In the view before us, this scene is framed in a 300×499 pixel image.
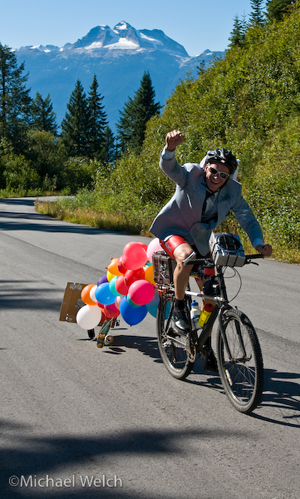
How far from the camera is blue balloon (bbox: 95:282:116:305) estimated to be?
5.60 m

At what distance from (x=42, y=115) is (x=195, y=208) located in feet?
360

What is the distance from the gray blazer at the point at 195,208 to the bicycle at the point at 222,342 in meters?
0.29

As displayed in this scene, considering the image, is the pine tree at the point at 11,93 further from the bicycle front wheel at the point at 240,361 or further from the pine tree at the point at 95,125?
the bicycle front wheel at the point at 240,361

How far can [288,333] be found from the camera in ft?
20.7

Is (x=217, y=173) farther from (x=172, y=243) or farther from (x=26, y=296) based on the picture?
(x=26, y=296)

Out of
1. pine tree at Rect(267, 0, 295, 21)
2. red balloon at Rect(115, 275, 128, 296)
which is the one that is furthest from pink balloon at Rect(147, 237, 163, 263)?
pine tree at Rect(267, 0, 295, 21)

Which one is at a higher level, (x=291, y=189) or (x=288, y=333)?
(x=291, y=189)

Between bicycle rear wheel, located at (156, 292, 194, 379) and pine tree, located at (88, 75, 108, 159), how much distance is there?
9246 cm

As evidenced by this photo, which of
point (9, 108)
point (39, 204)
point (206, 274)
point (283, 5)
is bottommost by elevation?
point (39, 204)

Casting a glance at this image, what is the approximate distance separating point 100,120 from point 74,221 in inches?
3253

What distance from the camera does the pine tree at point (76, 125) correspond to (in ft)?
319

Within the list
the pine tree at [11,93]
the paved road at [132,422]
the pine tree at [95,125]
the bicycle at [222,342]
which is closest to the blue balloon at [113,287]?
the paved road at [132,422]

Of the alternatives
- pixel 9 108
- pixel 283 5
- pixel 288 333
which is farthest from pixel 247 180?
pixel 9 108

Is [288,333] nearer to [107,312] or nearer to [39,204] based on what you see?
[107,312]
